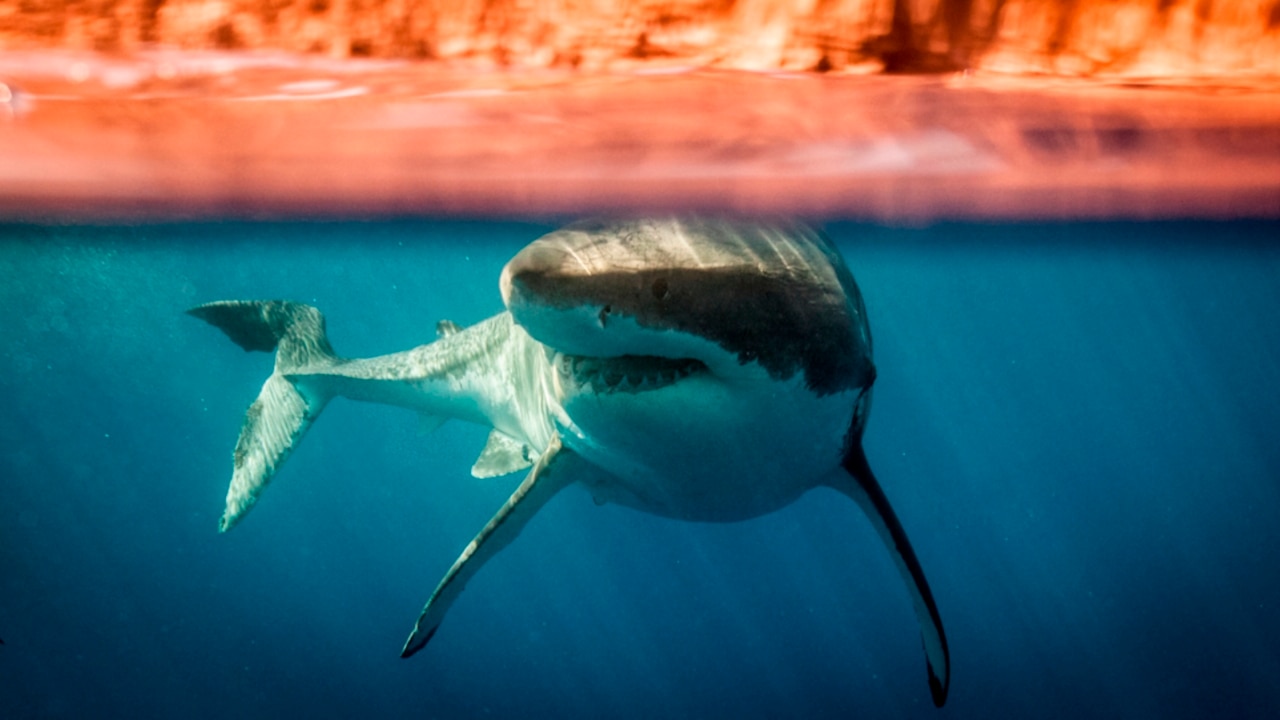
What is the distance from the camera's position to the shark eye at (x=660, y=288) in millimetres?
2375

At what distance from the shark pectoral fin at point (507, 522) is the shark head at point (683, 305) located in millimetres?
1078

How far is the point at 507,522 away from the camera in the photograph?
13.4 ft

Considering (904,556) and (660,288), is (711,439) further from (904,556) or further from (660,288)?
(904,556)

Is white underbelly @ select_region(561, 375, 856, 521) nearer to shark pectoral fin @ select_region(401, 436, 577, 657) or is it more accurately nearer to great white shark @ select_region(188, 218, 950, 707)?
great white shark @ select_region(188, 218, 950, 707)

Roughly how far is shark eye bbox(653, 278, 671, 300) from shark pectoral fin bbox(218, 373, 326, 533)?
526 centimetres

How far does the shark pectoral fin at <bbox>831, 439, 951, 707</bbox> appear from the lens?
445 centimetres

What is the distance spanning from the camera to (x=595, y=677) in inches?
790

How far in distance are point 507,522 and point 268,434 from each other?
3.95 metres

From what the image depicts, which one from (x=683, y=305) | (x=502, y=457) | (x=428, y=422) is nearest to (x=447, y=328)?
(x=428, y=422)

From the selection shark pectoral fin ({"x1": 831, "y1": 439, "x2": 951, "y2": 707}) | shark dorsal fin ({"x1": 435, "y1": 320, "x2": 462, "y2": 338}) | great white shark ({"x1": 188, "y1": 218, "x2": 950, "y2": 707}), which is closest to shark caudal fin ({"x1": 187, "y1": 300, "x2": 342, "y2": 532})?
shark dorsal fin ({"x1": 435, "y1": 320, "x2": 462, "y2": 338})

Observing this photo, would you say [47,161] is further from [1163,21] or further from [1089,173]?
[1089,173]

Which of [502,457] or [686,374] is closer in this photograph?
[686,374]

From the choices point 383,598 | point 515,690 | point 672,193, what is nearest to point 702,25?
point 672,193

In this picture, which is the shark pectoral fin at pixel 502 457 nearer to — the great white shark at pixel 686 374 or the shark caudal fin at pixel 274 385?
the great white shark at pixel 686 374
